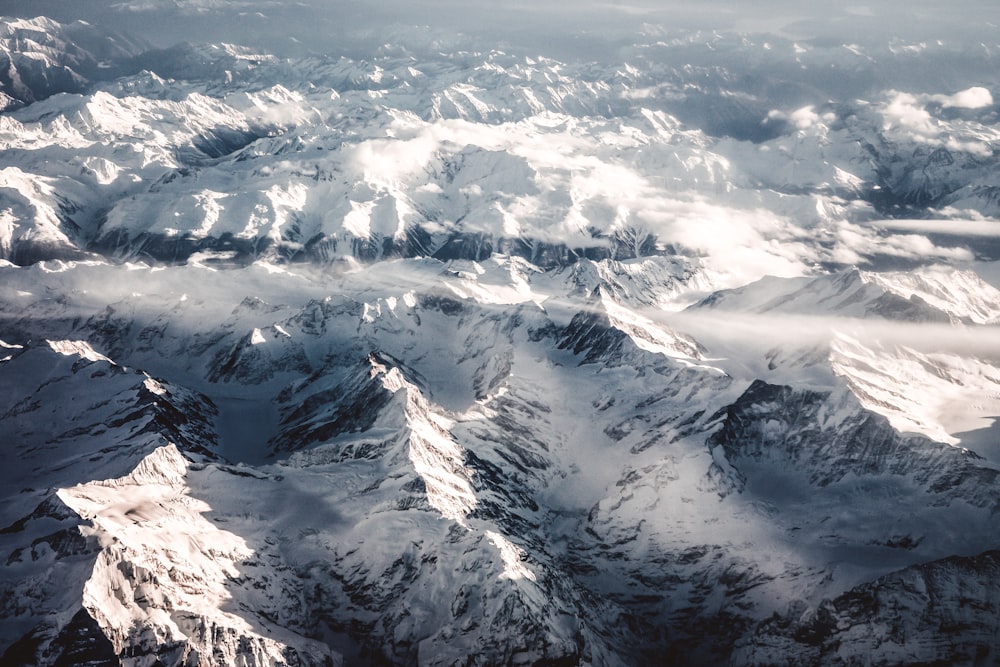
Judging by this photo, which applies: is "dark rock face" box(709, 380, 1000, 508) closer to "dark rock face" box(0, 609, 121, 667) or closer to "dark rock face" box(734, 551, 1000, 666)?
"dark rock face" box(734, 551, 1000, 666)

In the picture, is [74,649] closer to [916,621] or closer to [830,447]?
[916,621]

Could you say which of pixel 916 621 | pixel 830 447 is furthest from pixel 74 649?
pixel 830 447

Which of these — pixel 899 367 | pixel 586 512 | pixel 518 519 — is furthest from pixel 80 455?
pixel 899 367

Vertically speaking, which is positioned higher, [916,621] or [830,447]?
[916,621]

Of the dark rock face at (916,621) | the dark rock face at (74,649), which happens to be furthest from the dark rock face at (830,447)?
the dark rock face at (74,649)

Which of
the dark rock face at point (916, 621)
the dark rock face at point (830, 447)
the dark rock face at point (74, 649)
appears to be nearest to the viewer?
the dark rock face at point (74, 649)

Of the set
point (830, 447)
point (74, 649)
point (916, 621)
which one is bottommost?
point (830, 447)

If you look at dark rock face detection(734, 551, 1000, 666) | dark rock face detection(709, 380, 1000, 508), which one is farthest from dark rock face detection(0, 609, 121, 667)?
dark rock face detection(709, 380, 1000, 508)

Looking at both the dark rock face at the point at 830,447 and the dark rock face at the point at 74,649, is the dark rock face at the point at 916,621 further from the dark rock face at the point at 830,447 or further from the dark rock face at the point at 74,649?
the dark rock face at the point at 74,649

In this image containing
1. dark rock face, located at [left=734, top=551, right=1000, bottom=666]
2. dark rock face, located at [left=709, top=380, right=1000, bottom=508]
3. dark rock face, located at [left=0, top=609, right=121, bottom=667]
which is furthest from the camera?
dark rock face, located at [left=709, top=380, right=1000, bottom=508]

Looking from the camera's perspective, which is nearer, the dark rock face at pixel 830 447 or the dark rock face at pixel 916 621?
the dark rock face at pixel 916 621

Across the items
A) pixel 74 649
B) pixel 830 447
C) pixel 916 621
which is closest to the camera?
pixel 74 649

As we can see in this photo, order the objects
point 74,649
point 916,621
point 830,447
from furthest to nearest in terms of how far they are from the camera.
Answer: point 830,447 → point 916,621 → point 74,649
